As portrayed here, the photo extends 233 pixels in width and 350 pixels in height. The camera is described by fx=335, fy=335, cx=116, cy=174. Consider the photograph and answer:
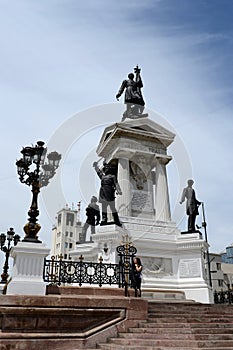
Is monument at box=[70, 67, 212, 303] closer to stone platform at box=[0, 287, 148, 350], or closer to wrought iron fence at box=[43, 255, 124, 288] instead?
wrought iron fence at box=[43, 255, 124, 288]

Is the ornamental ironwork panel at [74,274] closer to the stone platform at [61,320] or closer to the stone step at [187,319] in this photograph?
the stone platform at [61,320]

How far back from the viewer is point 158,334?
7.78m

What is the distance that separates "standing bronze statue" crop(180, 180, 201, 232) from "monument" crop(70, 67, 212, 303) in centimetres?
48

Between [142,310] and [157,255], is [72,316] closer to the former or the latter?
[142,310]

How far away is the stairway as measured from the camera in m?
7.16

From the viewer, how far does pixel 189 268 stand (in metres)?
15.8

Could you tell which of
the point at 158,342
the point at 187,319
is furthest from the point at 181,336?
the point at 187,319

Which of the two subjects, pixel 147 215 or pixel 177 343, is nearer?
pixel 177 343

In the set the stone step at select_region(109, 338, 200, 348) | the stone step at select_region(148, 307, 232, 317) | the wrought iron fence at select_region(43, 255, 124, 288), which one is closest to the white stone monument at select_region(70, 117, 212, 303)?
the wrought iron fence at select_region(43, 255, 124, 288)

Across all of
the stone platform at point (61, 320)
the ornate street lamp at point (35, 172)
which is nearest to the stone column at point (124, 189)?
the ornate street lamp at point (35, 172)

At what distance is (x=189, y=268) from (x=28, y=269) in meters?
8.98

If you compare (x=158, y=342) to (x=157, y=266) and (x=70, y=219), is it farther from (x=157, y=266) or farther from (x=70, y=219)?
(x=70, y=219)

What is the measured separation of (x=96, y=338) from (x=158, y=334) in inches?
57.4

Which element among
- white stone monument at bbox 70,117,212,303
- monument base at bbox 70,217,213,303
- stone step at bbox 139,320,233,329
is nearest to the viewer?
stone step at bbox 139,320,233,329
